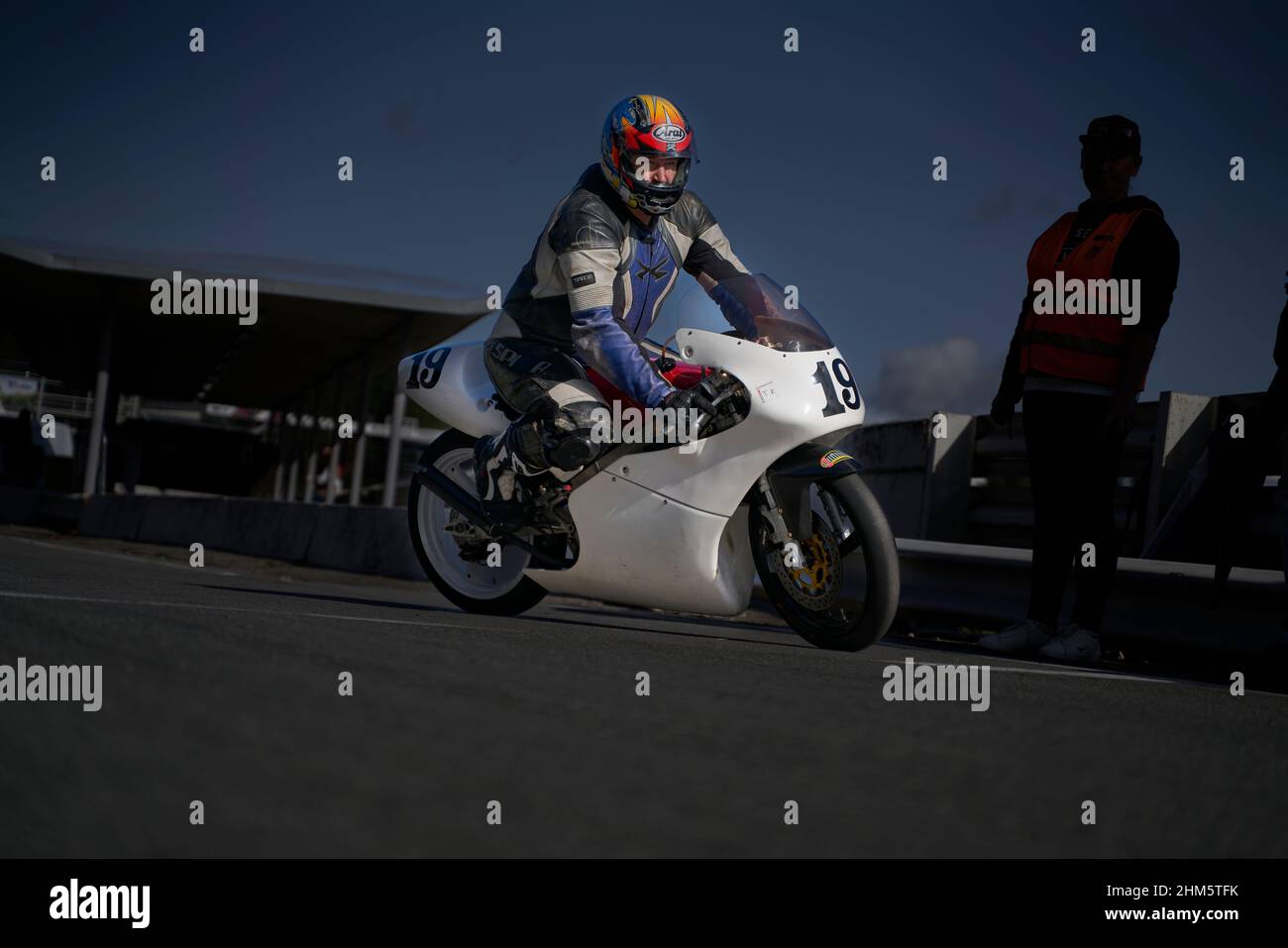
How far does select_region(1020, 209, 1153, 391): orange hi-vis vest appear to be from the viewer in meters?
6.59

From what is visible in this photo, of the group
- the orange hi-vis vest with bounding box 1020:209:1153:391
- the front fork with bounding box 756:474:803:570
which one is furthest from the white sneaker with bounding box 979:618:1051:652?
the front fork with bounding box 756:474:803:570

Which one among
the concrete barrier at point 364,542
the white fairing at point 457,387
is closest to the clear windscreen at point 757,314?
the white fairing at point 457,387

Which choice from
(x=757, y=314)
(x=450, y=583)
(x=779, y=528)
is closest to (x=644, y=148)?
(x=757, y=314)

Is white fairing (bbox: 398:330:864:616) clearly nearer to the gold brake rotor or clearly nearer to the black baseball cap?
the gold brake rotor

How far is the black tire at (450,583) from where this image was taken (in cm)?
665

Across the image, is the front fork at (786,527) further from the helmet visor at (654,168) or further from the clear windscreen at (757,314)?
the helmet visor at (654,168)

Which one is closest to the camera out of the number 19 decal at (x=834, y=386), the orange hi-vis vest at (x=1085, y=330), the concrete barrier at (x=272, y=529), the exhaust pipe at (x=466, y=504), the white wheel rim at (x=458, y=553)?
the number 19 decal at (x=834, y=386)

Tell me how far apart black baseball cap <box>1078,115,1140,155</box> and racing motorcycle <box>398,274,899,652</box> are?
A: 2.11 m

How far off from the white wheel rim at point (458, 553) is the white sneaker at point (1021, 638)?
7.64 feet

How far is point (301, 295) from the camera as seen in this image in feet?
85.5

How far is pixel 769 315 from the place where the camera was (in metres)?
5.59

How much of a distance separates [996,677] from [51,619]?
10.1ft

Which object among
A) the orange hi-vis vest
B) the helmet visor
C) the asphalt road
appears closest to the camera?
the asphalt road

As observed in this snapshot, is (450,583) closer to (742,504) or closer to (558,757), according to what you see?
(742,504)
